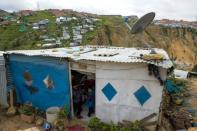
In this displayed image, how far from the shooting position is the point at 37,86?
9797mm

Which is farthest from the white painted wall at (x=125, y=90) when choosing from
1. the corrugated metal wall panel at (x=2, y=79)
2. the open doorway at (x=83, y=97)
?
the corrugated metal wall panel at (x=2, y=79)

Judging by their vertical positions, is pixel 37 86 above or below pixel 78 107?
above

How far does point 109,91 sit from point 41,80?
2.64m

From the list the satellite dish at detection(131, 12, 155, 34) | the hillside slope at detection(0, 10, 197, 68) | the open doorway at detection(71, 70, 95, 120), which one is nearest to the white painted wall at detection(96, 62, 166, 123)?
the open doorway at detection(71, 70, 95, 120)

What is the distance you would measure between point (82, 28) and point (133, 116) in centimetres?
3521

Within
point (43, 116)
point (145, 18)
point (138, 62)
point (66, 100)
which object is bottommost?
point (43, 116)

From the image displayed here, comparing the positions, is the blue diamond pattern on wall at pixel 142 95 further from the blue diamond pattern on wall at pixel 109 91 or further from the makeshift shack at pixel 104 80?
the blue diamond pattern on wall at pixel 109 91

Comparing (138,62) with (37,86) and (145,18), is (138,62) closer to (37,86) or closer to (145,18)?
(145,18)

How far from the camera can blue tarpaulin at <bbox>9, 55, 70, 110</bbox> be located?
912cm

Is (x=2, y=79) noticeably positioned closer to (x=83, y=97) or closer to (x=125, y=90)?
(x=83, y=97)

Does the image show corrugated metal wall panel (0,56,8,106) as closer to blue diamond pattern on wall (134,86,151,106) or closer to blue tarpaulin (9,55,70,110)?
blue tarpaulin (9,55,70,110)

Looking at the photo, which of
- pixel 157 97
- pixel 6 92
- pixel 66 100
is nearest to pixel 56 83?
pixel 66 100

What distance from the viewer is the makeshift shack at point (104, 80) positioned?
7852 millimetres

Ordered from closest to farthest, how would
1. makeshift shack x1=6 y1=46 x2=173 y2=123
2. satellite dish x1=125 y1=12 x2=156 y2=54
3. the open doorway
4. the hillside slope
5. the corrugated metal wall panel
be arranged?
makeshift shack x1=6 y1=46 x2=173 y2=123, satellite dish x1=125 y1=12 x2=156 y2=54, the open doorway, the corrugated metal wall panel, the hillside slope
